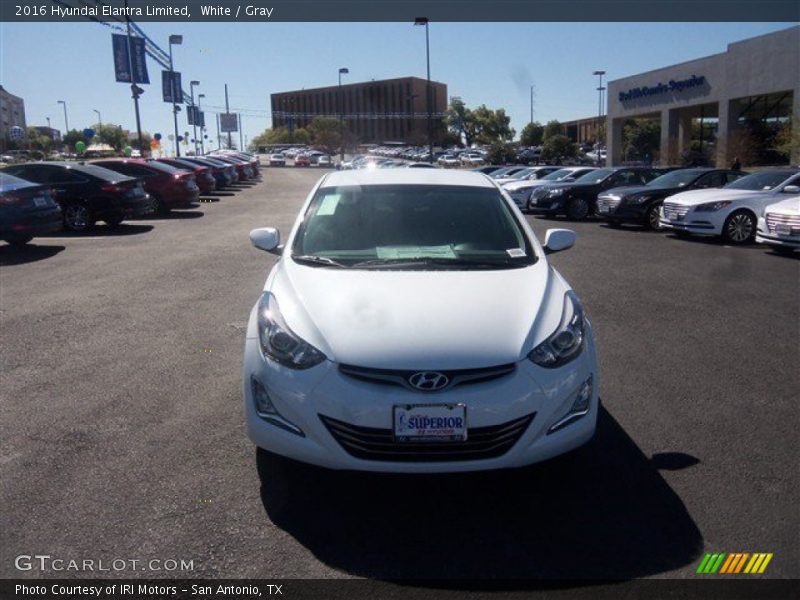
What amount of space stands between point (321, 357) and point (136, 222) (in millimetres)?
16612

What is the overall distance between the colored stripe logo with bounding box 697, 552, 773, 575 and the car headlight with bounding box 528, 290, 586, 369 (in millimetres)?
1079

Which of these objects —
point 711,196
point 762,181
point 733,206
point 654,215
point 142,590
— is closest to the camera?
point 142,590

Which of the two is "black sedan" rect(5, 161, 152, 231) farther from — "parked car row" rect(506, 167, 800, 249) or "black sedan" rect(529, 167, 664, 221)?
"black sedan" rect(529, 167, 664, 221)

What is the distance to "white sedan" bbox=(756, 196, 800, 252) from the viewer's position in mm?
11297

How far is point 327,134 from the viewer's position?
9938cm

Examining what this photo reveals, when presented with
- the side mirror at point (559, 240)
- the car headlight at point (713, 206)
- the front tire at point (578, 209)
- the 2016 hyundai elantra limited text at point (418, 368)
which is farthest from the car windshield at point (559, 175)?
the 2016 hyundai elantra limited text at point (418, 368)

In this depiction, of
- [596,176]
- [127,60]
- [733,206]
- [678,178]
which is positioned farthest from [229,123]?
[733,206]

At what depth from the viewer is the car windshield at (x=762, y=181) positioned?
45.6 feet

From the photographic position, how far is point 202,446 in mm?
4238

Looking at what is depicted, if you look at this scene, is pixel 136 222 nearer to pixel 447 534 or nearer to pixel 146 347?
pixel 146 347

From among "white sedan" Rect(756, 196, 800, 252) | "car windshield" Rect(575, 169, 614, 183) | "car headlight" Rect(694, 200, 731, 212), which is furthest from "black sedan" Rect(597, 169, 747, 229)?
"white sedan" Rect(756, 196, 800, 252)

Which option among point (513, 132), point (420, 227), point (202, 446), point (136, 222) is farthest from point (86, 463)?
point (513, 132)

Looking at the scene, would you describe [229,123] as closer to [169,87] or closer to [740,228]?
[169,87]

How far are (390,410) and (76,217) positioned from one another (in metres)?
14.3
